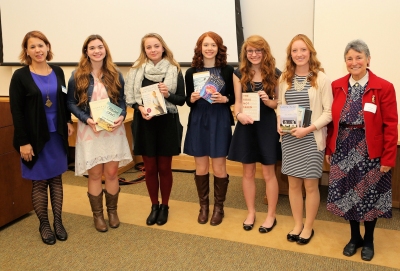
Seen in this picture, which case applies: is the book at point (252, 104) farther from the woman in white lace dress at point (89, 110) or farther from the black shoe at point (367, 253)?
the black shoe at point (367, 253)

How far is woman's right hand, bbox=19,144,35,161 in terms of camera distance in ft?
9.62

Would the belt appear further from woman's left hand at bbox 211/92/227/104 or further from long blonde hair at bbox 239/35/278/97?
woman's left hand at bbox 211/92/227/104

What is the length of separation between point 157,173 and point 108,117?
0.67 m

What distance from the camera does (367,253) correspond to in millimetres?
2775

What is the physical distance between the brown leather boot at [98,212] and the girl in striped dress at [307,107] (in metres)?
1.53

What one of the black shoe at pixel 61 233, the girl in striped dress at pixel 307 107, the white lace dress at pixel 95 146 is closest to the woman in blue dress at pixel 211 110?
the girl in striped dress at pixel 307 107

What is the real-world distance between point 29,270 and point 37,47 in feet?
5.14

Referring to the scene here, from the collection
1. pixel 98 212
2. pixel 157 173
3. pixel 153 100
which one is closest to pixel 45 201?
pixel 98 212

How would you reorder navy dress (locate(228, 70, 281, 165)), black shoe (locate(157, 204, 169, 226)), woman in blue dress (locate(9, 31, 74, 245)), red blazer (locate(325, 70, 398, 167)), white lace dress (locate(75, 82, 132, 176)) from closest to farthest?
red blazer (locate(325, 70, 398, 167)) < woman in blue dress (locate(9, 31, 74, 245)) < navy dress (locate(228, 70, 281, 165)) < white lace dress (locate(75, 82, 132, 176)) < black shoe (locate(157, 204, 169, 226))

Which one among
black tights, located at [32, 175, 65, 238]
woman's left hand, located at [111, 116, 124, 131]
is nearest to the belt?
woman's left hand, located at [111, 116, 124, 131]

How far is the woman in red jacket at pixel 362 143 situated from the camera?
8.34ft

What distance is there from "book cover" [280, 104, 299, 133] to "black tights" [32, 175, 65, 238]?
179 cm

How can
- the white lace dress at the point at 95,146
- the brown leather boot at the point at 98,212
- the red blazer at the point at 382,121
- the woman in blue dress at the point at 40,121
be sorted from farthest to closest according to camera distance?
the brown leather boot at the point at 98,212
the white lace dress at the point at 95,146
the woman in blue dress at the point at 40,121
the red blazer at the point at 382,121

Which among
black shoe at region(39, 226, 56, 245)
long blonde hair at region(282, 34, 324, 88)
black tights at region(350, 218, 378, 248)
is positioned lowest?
black shoe at region(39, 226, 56, 245)
